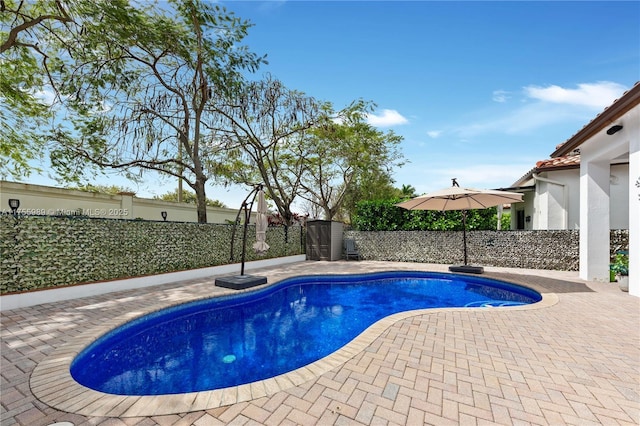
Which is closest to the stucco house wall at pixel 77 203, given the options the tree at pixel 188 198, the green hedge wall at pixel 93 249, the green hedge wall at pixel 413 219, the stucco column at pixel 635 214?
the green hedge wall at pixel 93 249

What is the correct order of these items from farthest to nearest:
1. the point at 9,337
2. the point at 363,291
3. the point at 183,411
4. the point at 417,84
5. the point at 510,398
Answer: the point at 417,84
the point at 363,291
the point at 9,337
the point at 510,398
the point at 183,411

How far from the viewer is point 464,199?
10023 millimetres

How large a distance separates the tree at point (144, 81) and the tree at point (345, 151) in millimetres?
5139

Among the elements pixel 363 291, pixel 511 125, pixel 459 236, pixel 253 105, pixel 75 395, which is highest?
pixel 253 105

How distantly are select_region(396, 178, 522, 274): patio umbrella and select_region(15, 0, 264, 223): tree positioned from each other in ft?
29.9

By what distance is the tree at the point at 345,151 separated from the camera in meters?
14.8

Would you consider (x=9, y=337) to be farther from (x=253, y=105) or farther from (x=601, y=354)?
(x=253, y=105)

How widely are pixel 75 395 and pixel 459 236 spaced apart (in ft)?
43.5

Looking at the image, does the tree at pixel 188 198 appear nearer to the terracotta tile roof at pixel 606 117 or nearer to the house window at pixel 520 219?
the house window at pixel 520 219

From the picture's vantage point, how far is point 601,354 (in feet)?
11.2

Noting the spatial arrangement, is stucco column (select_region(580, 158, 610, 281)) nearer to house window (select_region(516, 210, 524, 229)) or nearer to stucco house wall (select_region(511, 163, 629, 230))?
stucco house wall (select_region(511, 163, 629, 230))

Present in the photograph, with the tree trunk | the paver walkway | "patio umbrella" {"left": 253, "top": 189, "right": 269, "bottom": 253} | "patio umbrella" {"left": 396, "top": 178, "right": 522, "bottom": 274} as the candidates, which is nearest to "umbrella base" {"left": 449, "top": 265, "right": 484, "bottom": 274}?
"patio umbrella" {"left": 396, "top": 178, "right": 522, "bottom": 274}

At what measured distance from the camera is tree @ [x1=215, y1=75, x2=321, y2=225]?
12.4m

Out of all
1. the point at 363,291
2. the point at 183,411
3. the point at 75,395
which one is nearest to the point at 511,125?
the point at 363,291
